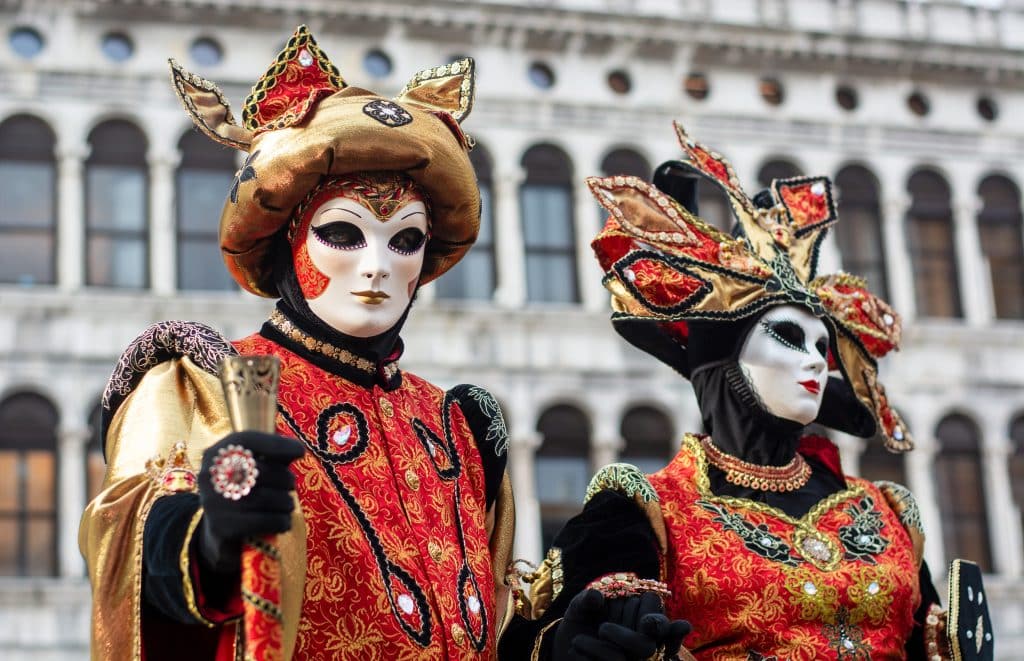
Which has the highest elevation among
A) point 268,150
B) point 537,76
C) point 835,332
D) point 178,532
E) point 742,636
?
point 537,76

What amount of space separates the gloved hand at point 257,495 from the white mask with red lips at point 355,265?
2.71ft

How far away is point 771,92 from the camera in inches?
768

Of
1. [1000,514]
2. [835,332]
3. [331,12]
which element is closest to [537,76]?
[331,12]

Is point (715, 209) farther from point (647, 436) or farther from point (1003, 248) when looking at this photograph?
point (1003, 248)

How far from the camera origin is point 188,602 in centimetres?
326

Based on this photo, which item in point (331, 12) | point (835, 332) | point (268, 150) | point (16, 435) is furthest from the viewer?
point (331, 12)

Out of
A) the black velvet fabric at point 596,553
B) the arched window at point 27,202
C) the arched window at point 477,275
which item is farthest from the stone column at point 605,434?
the black velvet fabric at point 596,553

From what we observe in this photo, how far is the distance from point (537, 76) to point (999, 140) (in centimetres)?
556

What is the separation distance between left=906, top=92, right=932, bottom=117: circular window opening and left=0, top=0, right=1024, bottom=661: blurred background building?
71 millimetres

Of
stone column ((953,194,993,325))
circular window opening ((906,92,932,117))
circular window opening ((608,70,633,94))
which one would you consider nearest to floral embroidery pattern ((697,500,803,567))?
circular window opening ((608,70,633,94))

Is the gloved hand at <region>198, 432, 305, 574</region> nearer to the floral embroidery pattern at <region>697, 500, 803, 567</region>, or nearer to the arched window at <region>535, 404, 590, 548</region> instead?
the floral embroidery pattern at <region>697, 500, 803, 567</region>

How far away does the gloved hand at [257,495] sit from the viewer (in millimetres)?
3086

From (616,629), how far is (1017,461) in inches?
640

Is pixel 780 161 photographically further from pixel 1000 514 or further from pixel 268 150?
pixel 268 150
